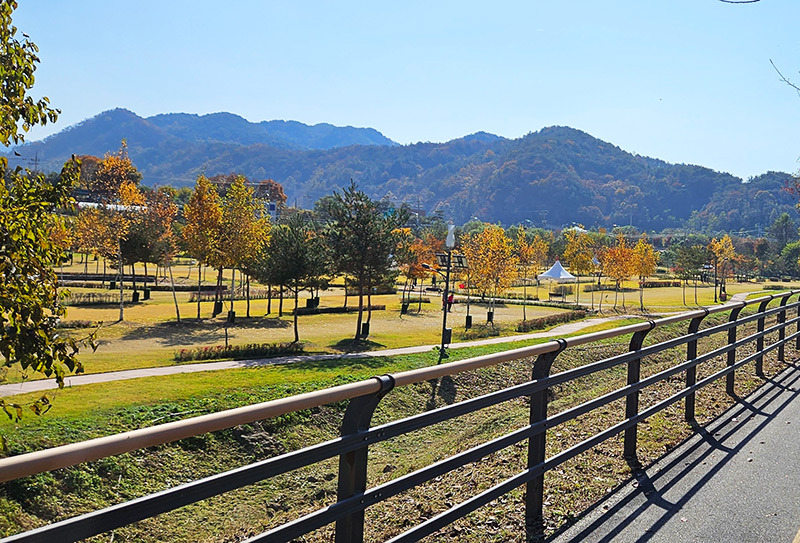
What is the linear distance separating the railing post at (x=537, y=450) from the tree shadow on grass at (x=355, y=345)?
1042 inches

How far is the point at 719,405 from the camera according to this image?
8.71 m

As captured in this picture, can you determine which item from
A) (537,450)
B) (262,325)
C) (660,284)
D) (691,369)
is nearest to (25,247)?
(537,450)

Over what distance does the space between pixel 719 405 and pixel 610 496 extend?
4276mm

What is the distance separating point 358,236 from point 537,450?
31.9m

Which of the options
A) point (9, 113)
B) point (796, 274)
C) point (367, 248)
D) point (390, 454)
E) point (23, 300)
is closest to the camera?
point (23, 300)

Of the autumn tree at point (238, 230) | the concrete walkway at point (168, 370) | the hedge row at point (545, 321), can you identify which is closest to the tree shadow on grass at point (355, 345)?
the concrete walkway at point (168, 370)

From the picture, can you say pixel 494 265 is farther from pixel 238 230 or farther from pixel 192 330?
pixel 192 330

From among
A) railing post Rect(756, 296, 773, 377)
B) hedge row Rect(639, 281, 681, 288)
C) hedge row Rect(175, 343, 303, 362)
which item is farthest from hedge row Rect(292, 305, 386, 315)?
hedge row Rect(639, 281, 681, 288)

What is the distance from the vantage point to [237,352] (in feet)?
91.9

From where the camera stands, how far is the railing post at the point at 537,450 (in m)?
4.54

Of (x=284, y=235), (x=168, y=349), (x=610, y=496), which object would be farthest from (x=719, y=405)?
(x=284, y=235)

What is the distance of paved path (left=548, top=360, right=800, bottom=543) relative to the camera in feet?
14.8

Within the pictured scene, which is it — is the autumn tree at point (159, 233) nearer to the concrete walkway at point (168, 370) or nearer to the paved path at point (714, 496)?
the concrete walkway at point (168, 370)

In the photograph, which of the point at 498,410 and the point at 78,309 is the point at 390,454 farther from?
the point at 78,309
